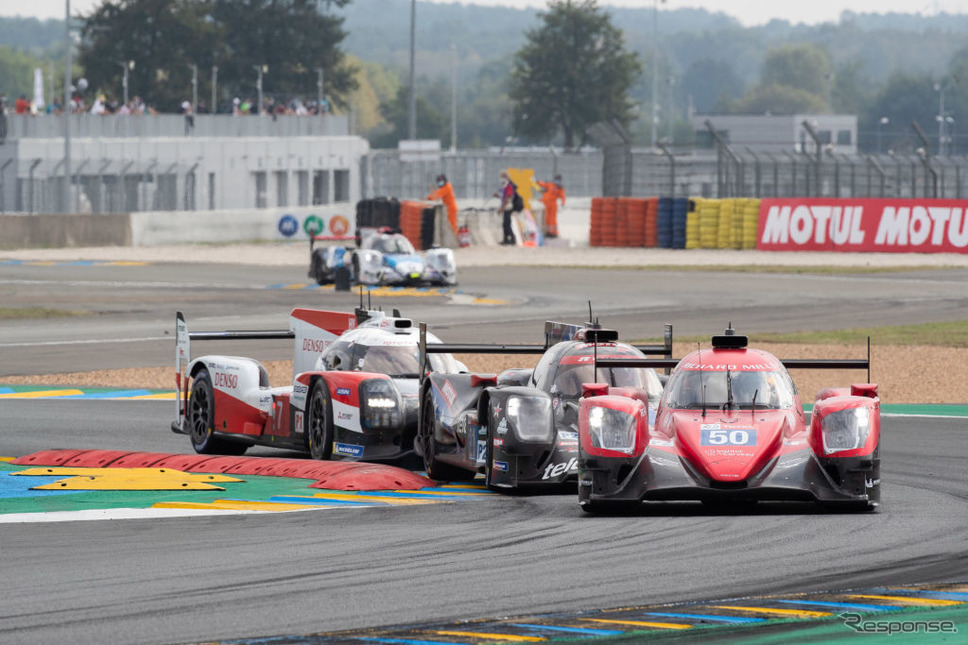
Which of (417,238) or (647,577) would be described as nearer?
(647,577)

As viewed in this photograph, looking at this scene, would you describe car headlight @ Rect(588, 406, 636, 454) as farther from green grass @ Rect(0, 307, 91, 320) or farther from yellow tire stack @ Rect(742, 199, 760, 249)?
yellow tire stack @ Rect(742, 199, 760, 249)

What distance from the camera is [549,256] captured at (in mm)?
49094

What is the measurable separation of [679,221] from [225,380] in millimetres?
35780

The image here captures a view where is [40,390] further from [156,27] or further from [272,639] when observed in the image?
[156,27]

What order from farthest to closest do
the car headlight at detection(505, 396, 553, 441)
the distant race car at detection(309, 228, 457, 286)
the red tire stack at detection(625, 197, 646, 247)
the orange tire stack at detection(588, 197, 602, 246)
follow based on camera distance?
the orange tire stack at detection(588, 197, 602, 246) → the red tire stack at detection(625, 197, 646, 247) → the distant race car at detection(309, 228, 457, 286) → the car headlight at detection(505, 396, 553, 441)

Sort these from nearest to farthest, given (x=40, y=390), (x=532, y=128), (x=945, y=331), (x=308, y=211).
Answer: (x=40, y=390), (x=945, y=331), (x=308, y=211), (x=532, y=128)


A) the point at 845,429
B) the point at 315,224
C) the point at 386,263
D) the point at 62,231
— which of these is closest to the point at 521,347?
the point at 845,429

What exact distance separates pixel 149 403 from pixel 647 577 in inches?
478

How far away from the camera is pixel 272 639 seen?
7664mm

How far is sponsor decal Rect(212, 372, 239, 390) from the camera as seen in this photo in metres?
16.2

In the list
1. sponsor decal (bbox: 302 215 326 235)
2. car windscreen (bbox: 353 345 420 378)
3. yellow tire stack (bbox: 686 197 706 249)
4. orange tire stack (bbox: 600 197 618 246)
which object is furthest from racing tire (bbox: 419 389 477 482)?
sponsor decal (bbox: 302 215 326 235)

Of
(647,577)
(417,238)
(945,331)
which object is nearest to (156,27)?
(417,238)

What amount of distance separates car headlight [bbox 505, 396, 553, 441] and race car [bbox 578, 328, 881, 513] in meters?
0.78

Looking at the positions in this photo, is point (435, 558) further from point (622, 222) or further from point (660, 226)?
point (622, 222)
